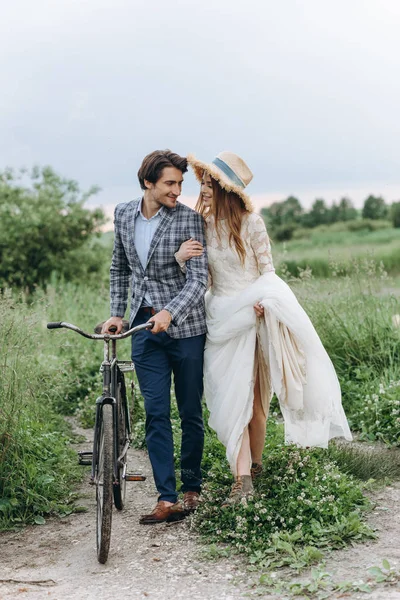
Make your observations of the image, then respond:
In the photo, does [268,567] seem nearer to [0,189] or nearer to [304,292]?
[304,292]

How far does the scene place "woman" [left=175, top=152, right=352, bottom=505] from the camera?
17.1 ft

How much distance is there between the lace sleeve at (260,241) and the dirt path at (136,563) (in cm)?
169

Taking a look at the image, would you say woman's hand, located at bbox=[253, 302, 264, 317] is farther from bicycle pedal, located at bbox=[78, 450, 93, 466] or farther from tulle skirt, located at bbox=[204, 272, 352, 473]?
bicycle pedal, located at bbox=[78, 450, 93, 466]

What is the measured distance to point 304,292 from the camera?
877 centimetres

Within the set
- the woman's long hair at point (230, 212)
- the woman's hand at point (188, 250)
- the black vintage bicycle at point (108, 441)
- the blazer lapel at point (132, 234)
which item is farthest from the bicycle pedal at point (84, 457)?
the woman's long hair at point (230, 212)

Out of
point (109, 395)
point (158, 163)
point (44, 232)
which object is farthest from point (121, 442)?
point (44, 232)

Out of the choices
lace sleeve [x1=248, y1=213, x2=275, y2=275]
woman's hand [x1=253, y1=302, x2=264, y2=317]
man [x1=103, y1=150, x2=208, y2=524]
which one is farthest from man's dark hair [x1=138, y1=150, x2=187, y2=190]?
woman's hand [x1=253, y1=302, x2=264, y2=317]

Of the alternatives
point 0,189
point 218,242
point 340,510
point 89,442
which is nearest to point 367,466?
point 340,510

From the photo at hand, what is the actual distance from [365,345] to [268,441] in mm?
2264

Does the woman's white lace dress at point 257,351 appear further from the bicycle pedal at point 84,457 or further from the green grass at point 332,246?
the green grass at point 332,246

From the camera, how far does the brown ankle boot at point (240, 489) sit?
5156mm

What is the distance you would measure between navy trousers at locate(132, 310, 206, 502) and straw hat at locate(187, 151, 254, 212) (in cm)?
94

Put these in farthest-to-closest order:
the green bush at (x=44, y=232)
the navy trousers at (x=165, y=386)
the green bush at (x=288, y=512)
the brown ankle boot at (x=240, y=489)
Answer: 1. the green bush at (x=44, y=232)
2. the navy trousers at (x=165, y=386)
3. the brown ankle boot at (x=240, y=489)
4. the green bush at (x=288, y=512)

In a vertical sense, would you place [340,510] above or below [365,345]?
below
